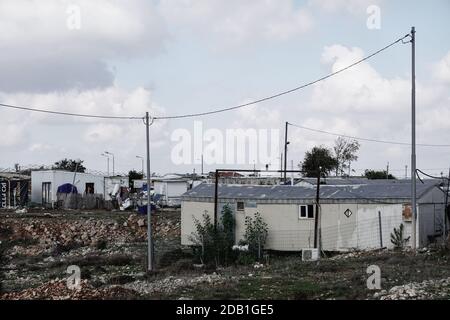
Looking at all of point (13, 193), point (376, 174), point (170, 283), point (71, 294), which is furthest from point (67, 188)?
point (71, 294)

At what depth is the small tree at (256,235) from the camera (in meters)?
29.9

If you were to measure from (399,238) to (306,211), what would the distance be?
4.98m

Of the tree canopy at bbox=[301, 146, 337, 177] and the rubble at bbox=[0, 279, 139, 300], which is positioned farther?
the tree canopy at bbox=[301, 146, 337, 177]

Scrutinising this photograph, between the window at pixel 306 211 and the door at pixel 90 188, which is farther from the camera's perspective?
the door at pixel 90 188

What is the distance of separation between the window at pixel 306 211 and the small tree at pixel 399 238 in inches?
169

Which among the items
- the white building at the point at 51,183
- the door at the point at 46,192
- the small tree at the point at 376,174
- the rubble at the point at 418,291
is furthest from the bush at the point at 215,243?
the small tree at the point at 376,174

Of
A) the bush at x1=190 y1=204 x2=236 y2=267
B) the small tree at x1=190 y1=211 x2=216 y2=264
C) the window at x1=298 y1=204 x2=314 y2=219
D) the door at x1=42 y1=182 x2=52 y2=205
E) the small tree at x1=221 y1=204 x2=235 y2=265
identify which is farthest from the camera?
the door at x1=42 y1=182 x2=52 y2=205

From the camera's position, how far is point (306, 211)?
1275 inches

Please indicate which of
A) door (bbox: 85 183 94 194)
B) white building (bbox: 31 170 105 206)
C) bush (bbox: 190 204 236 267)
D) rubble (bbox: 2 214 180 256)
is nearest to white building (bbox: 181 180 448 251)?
bush (bbox: 190 204 236 267)

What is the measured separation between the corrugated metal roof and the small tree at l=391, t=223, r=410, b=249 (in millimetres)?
1545

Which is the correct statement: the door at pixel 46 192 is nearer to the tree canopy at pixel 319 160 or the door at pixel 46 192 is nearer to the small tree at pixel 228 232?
the tree canopy at pixel 319 160

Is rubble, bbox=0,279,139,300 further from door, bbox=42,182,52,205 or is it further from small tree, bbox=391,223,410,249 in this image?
door, bbox=42,182,52,205

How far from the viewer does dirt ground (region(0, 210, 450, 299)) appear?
16.6 m
